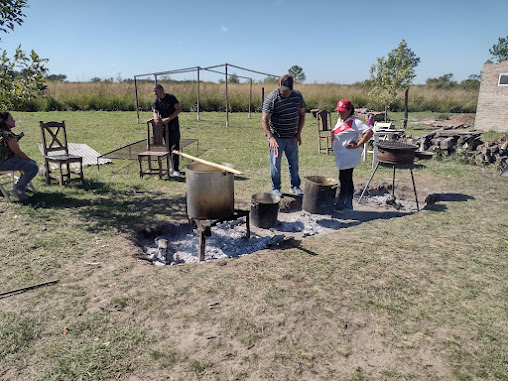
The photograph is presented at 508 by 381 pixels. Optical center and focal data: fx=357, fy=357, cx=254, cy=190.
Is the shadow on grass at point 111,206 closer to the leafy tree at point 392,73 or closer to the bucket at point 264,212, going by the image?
the bucket at point 264,212

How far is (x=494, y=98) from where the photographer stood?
15.1m

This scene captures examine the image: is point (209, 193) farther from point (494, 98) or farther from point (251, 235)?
point (494, 98)

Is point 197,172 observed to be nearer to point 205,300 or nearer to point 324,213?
point 205,300

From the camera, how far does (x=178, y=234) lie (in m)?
5.21

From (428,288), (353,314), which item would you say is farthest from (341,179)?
(353,314)

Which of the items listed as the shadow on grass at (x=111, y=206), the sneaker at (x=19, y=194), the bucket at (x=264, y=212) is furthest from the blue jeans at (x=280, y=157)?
the sneaker at (x=19, y=194)

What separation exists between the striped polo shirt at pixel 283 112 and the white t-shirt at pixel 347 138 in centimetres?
69

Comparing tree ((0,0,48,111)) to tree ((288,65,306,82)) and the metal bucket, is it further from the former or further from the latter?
tree ((288,65,306,82))

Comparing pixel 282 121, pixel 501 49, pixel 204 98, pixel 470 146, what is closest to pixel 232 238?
pixel 282 121

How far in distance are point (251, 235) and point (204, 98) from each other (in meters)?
21.2

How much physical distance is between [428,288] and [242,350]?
6.59ft

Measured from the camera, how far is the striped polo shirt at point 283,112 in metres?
5.57

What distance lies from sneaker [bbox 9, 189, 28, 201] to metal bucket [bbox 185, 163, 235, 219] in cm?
331

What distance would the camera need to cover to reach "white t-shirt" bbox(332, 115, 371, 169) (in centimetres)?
531
